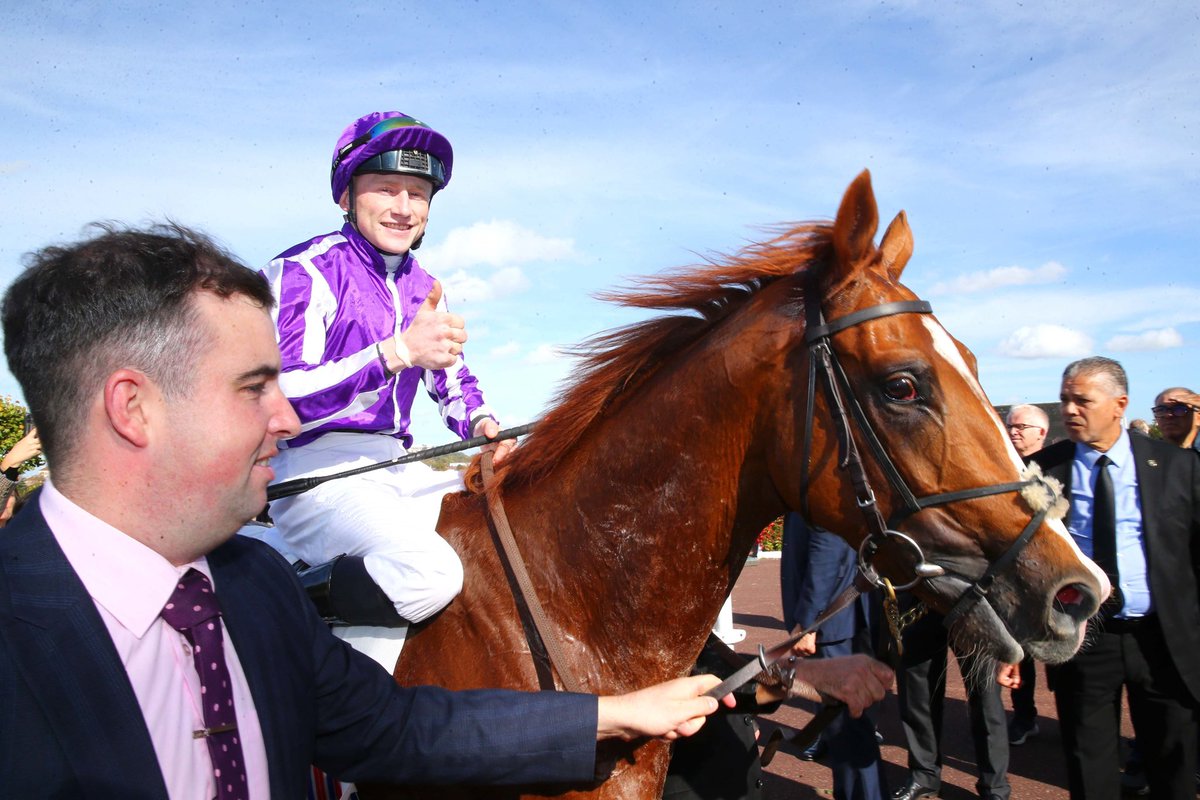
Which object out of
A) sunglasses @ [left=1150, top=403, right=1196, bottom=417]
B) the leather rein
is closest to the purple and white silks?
the leather rein

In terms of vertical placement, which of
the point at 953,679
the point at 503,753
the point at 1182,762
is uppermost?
the point at 503,753

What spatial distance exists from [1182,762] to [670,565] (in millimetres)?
3682

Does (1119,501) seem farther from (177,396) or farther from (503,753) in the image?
(177,396)

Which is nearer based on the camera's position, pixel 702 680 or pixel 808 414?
pixel 702 680

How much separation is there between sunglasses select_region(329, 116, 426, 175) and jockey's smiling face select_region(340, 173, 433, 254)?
0.31 feet

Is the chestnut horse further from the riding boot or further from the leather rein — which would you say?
the riding boot

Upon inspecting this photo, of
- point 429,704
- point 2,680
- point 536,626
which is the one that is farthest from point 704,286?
point 2,680

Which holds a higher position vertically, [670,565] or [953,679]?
[670,565]

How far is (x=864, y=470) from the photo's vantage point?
2.14m

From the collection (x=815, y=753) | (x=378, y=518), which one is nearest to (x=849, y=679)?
(x=378, y=518)

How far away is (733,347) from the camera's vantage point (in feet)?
7.61

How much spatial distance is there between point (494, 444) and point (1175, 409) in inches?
247

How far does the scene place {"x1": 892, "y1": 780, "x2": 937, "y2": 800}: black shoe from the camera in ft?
17.3

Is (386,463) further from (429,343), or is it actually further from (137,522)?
(137,522)
